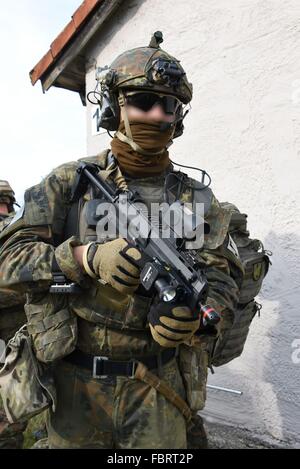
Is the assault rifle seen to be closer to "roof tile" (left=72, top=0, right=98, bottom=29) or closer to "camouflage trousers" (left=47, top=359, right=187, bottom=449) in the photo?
"camouflage trousers" (left=47, top=359, right=187, bottom=449)

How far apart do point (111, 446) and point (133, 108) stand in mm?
1381

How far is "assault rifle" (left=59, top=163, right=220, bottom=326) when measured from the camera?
1441mm

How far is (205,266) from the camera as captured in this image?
1938mm

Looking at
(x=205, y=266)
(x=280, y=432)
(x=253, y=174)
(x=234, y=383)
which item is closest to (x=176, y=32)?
(x=253, y=174)

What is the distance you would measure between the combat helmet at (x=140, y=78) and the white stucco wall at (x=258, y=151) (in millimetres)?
1223

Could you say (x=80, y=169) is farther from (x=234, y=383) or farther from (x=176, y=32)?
(x=176, y=32)

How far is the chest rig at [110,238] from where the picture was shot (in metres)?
1.77

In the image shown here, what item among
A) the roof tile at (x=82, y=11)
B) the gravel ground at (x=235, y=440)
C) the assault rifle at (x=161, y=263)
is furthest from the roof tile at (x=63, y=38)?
the gravel ground at (x=235, y=440)

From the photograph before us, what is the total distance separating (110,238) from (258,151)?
1.74m

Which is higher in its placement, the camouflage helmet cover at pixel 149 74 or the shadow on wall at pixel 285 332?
the camouflage helmet cover at pixel 149 74

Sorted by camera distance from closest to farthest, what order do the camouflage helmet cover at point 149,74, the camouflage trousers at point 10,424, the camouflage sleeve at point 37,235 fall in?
the camouflage sleeve at point 37,235
the camouflage helmet cover at point 149,74
the camouflage trousers at point 10,424

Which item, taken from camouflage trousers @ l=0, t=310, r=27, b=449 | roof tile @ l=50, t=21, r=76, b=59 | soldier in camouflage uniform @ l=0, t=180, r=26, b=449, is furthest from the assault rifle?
roof tile @ l=50, t=21, r=76, b=59

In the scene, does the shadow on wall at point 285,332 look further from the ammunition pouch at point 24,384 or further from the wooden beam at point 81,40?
the wooden beam at point 81,40
